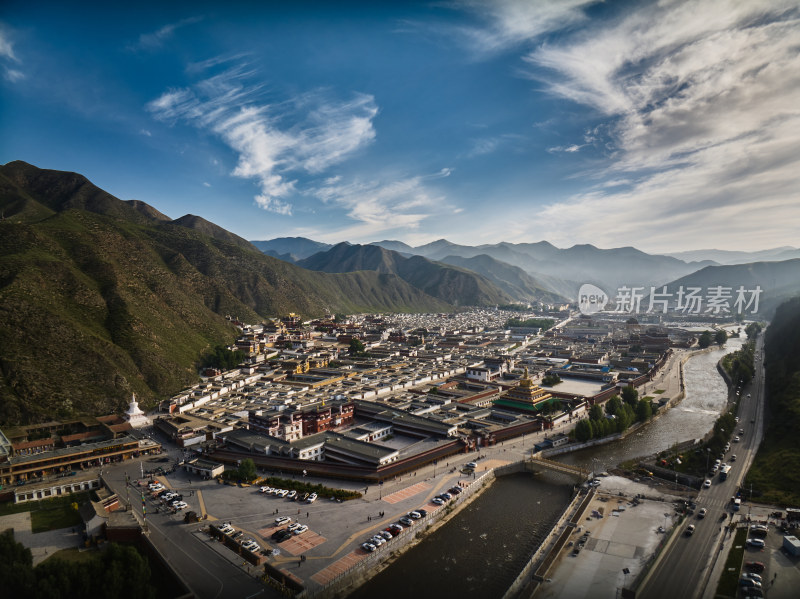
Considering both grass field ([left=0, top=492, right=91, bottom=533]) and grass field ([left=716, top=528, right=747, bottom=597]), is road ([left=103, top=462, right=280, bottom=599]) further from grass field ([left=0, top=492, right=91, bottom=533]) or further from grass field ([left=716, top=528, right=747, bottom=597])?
grass field ([left=716, top=528, right=747, bottom=597])

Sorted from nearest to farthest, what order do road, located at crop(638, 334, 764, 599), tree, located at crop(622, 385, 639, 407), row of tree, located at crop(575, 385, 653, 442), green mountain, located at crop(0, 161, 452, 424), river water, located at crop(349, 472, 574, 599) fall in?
road, located at crop(638, 334, 764, 599)
river water, located at crop(349, 472, 574, 599)
row of tree, located at crop(575, 385, 653, 442)
green mountain, located at crop(0, 161, 452, 424)
tree, located at crop(622, 385, 639, 407)

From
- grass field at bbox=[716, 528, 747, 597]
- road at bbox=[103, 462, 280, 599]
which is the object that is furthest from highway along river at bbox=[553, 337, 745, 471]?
road at bbox=[103, 462, 280, 599]

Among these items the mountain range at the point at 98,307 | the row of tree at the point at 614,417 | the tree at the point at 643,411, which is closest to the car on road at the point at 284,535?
the row of tree at the point at 614,417

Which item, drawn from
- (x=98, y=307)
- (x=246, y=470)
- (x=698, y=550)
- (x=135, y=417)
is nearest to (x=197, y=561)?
(x=246, y=470)

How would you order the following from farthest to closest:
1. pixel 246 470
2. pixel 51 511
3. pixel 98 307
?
pixel 98 307, pixel 246 470, pixel 51 511

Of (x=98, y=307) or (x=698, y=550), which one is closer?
(x=698, y=550)

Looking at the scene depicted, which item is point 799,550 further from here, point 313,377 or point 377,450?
point 313,377

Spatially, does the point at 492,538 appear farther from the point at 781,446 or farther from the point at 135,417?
the point at 135,417
